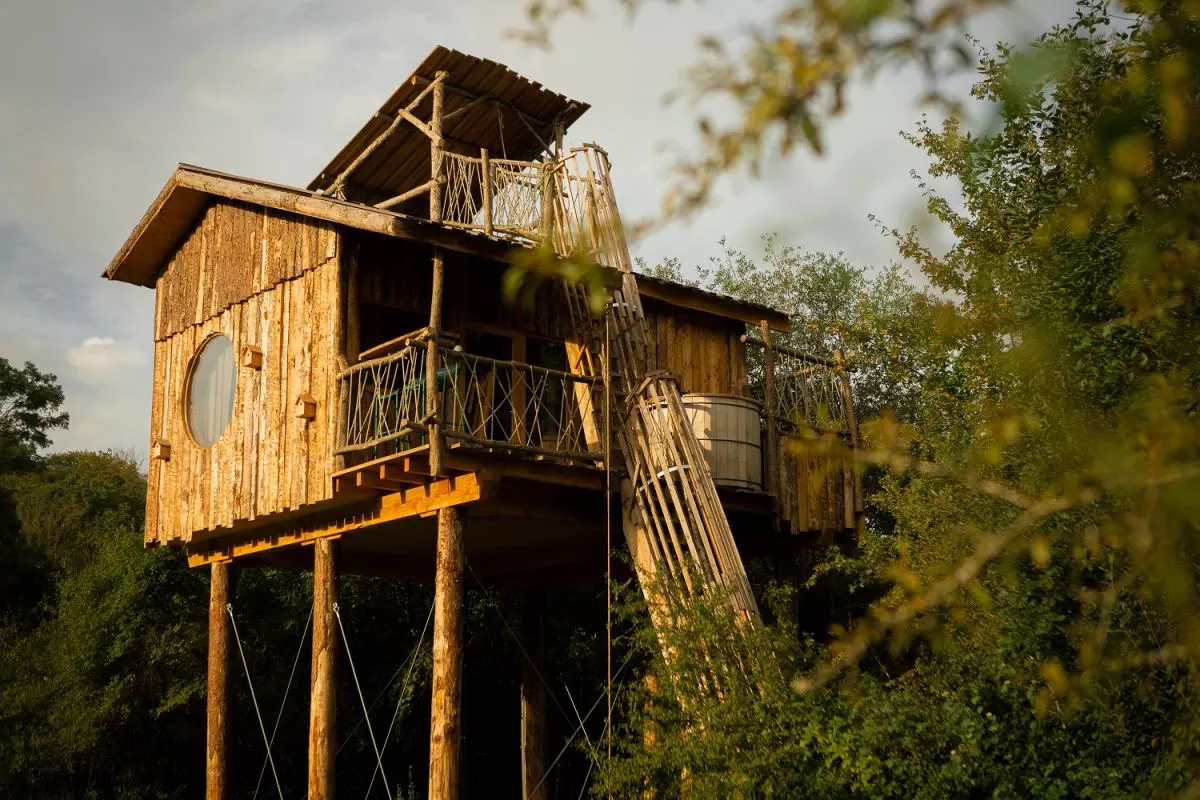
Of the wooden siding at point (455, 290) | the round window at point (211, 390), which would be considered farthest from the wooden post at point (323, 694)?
the wooden siding at point (455, 290)

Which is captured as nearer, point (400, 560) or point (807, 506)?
point (807, 506)

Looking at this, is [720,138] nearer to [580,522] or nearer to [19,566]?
[580,522]

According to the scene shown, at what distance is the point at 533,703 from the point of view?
2034 cm

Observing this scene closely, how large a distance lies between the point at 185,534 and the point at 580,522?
6.05 metres

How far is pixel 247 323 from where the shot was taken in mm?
16984

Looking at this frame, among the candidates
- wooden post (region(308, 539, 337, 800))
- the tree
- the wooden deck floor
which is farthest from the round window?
the tree

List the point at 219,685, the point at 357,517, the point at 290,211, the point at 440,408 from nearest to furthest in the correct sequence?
the point at 440,408
the point at 357,517
the point at 290,211
the point at 219,685

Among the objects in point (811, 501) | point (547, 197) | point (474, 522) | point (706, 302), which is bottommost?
point (474, 522)

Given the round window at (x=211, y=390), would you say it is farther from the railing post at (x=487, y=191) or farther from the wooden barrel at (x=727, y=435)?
the wooden barrel at (x=727, y=435)

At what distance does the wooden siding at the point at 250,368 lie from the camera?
15.3m

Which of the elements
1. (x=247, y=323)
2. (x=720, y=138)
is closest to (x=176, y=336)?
(x=247, y=323)

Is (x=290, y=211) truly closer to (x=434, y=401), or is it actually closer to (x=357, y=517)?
(x=357, y=517)

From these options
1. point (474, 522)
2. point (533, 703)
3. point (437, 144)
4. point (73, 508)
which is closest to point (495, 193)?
point (437, 144)

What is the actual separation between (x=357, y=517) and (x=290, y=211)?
4.07 meters
